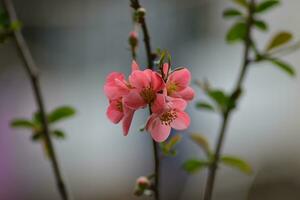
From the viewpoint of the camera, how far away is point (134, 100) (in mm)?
642

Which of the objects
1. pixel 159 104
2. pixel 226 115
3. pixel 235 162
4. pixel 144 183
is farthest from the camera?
pixel 235 162

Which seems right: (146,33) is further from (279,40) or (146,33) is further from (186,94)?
(279,40)

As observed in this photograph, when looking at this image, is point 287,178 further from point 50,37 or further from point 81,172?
point 50,37

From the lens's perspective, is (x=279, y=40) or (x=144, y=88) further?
(x=279, y=40)

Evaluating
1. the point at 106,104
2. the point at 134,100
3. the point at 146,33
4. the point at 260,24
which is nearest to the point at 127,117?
the point at 134,100

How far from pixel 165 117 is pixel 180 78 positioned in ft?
0.18

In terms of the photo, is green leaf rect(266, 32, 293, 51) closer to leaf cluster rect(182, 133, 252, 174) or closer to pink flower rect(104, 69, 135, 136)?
leaf cluster rect(182, 133, 252, 174)

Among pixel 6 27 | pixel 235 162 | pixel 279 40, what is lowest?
pixel 235 162

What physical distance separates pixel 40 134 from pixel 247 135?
2.18m

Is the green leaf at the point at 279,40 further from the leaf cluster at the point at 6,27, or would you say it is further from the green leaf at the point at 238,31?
the leaf cluster at the point at 6,27

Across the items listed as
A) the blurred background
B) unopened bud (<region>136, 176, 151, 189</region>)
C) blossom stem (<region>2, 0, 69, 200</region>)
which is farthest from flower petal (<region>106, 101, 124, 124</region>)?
the blurred background

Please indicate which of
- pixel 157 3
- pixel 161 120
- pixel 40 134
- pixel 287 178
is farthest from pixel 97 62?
pixel 161 120

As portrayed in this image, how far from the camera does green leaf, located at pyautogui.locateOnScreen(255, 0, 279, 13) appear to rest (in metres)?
0.92

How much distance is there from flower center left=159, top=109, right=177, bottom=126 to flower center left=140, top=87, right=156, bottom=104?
0.10 feet
